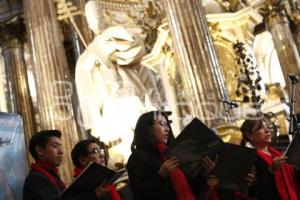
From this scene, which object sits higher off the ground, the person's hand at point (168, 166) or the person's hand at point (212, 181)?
the person's hand at point (168, 166)

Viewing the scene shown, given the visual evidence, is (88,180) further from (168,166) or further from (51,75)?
(51,75)

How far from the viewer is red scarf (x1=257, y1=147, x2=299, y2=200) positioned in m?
3.73

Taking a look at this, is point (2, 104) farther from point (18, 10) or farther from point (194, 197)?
point (194, 197)

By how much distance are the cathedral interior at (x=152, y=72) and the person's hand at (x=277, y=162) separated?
2970mm

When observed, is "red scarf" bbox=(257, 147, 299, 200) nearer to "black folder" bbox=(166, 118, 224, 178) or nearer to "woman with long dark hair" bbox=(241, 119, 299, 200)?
"woman with long dark hair" bbox=(241, 119, 299, 200)

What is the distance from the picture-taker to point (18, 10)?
12.3m

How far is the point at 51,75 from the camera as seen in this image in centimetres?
861

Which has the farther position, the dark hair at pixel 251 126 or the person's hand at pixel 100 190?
the dark hair at pixel 251 126

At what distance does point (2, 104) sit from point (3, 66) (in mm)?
911

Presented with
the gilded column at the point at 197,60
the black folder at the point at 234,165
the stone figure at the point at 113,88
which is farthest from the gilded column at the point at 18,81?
the black folder at the point at 234,165

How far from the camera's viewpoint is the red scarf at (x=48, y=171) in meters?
3.31

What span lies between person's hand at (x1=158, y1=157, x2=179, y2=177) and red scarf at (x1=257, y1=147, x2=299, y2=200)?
0.80 meters

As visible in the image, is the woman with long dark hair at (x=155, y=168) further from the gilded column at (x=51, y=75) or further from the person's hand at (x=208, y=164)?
the gilded column at (x=51, y=75)

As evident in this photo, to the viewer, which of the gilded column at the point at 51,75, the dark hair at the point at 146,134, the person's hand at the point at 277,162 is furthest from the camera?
the gilded column at the point at 51,75
